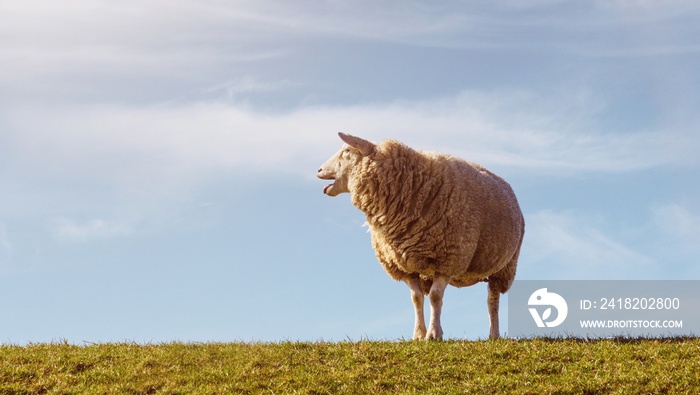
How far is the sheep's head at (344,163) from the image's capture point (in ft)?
46.0

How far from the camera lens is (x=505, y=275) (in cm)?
1557

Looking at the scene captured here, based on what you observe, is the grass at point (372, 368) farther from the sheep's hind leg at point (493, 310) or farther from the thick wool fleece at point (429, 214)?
the sheep's hind leg at point (493, 310)

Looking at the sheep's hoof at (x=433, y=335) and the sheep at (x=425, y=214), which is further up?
the sheep at (x=425, y=214)

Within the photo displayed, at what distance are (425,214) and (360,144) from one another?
2.05m

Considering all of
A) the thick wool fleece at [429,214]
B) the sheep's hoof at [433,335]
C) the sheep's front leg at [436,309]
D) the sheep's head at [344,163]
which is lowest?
the sheep's hoof at [433,335]

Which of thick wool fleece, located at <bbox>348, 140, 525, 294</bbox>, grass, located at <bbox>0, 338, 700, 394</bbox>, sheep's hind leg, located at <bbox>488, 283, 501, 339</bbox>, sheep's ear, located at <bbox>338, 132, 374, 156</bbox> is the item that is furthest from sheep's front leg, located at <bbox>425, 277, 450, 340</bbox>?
sheep's ear, located at <bbox>338, 132, 374, 156</bbox>

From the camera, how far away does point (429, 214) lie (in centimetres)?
1335

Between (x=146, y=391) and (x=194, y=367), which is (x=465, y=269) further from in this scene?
(x=146, y=391)

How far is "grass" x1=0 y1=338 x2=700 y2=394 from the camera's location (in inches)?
408

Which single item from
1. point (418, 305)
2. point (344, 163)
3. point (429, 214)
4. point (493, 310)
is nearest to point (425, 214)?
point (429, 214)

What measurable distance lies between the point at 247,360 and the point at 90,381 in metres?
2.64

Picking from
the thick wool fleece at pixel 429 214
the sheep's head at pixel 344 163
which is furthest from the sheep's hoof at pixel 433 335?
the sheep's head at pixel 344 163

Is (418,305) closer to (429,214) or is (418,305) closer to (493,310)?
(429,214)

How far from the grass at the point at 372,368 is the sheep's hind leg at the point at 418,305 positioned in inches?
58.8
